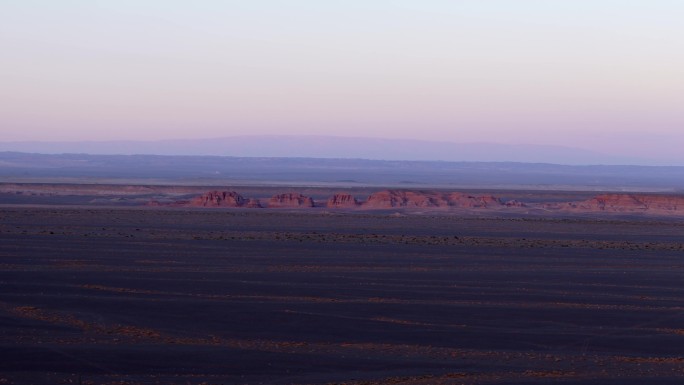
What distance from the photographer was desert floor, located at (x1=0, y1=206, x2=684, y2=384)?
434 inches

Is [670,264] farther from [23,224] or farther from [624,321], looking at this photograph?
[23,224]

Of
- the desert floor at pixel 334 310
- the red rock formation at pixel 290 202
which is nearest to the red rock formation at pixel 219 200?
the red rock formation at pixel 290 202

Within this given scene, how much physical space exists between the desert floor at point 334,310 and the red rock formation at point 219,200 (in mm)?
23065

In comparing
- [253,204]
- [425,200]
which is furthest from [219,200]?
[425,200]

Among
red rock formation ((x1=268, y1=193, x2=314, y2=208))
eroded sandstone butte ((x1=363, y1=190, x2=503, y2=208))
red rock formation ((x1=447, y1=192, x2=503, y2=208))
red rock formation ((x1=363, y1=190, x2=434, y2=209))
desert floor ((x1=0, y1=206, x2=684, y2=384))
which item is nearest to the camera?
desert floor ((x1=0, y1=206, x2=684, y2=384))

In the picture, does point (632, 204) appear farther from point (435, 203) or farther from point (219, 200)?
point (219, 200)

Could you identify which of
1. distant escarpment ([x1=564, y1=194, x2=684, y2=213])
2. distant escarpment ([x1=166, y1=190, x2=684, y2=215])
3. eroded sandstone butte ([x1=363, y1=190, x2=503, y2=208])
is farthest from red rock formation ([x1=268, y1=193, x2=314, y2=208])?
distant escarpment ([x1=564, y1=194, x2=684, y2=213])

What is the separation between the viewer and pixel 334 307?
15.7m

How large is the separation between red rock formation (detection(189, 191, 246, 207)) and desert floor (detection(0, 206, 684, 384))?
75.7 ft

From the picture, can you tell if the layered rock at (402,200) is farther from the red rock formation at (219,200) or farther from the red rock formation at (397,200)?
the red rock formation at (219,200)

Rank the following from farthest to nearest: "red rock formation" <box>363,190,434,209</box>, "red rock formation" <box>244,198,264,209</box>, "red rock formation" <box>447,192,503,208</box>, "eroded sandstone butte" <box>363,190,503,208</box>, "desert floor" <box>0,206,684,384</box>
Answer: "red rock formation" <box>447,192,503,208</box>, "eroded sandstone butte" <box>363,190,503,208</box>, "red rock formation" <box>363,190,434,209</box>, "red rock formation" <box>244,198,264,209</box>, "desert floor" <box>0,206,684,384</box>

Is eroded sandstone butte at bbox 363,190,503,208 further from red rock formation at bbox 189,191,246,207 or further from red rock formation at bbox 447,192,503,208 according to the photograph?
red rock formation at bbox 189,191,246,207

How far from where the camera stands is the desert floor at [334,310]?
11016mm

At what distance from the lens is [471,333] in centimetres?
1353
